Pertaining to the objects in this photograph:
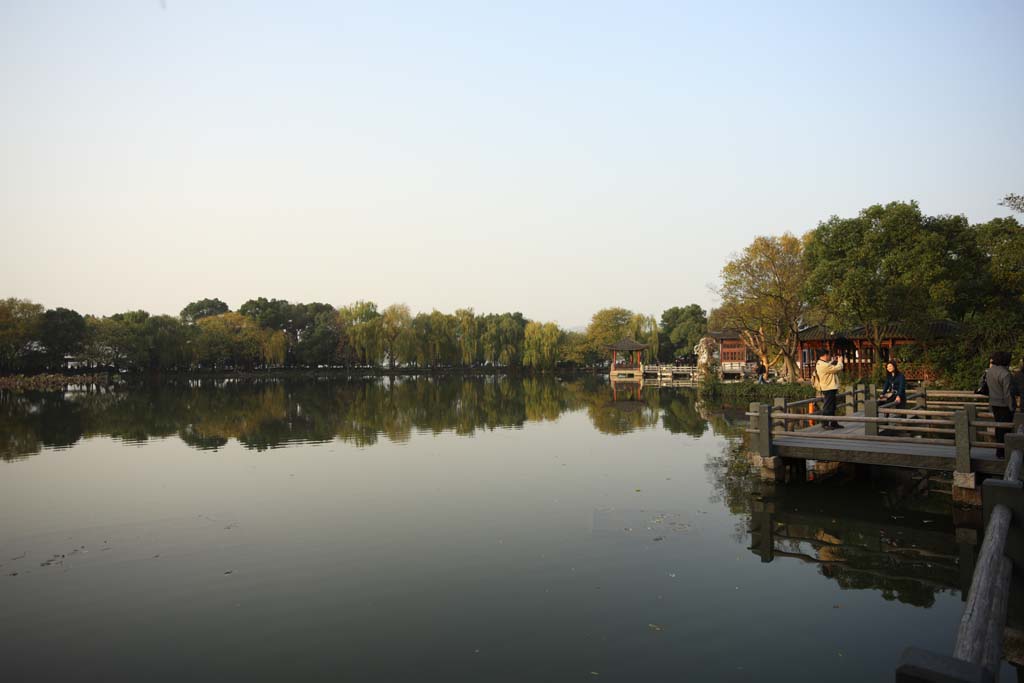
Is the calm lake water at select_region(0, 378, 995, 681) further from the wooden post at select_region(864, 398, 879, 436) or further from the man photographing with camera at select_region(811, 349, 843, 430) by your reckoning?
the man photographing with camera at select_region(811, 349, 843, 430)

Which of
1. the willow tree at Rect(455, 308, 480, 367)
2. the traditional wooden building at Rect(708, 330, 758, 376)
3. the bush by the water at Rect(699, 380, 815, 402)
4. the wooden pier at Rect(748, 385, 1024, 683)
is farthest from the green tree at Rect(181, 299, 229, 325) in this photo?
the wooden pier at Rect(748, 385, 1024, 683)

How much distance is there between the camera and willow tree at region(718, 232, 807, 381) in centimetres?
3388

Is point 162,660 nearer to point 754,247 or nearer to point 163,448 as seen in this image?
point 163,448

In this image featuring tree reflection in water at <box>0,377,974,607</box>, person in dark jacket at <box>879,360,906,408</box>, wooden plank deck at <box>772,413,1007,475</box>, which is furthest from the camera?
person in dark jacket at <box>879,360,906,408</box>

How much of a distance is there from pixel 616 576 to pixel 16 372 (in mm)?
78346

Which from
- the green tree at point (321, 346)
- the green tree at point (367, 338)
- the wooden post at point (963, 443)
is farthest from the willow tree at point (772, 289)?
the green tree at point (321, 346)

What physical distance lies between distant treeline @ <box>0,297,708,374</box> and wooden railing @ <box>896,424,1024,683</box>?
2659 inches

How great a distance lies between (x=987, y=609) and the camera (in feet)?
9.23

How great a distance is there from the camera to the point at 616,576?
25.1 feet

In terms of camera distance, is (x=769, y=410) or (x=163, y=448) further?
(x=163, y=448)

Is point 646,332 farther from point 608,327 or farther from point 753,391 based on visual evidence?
point 753,391

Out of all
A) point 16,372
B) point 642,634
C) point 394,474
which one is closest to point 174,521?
point 394,474

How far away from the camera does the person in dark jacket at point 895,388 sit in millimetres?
13914

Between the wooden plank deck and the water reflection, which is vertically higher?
the wooden plank deck
